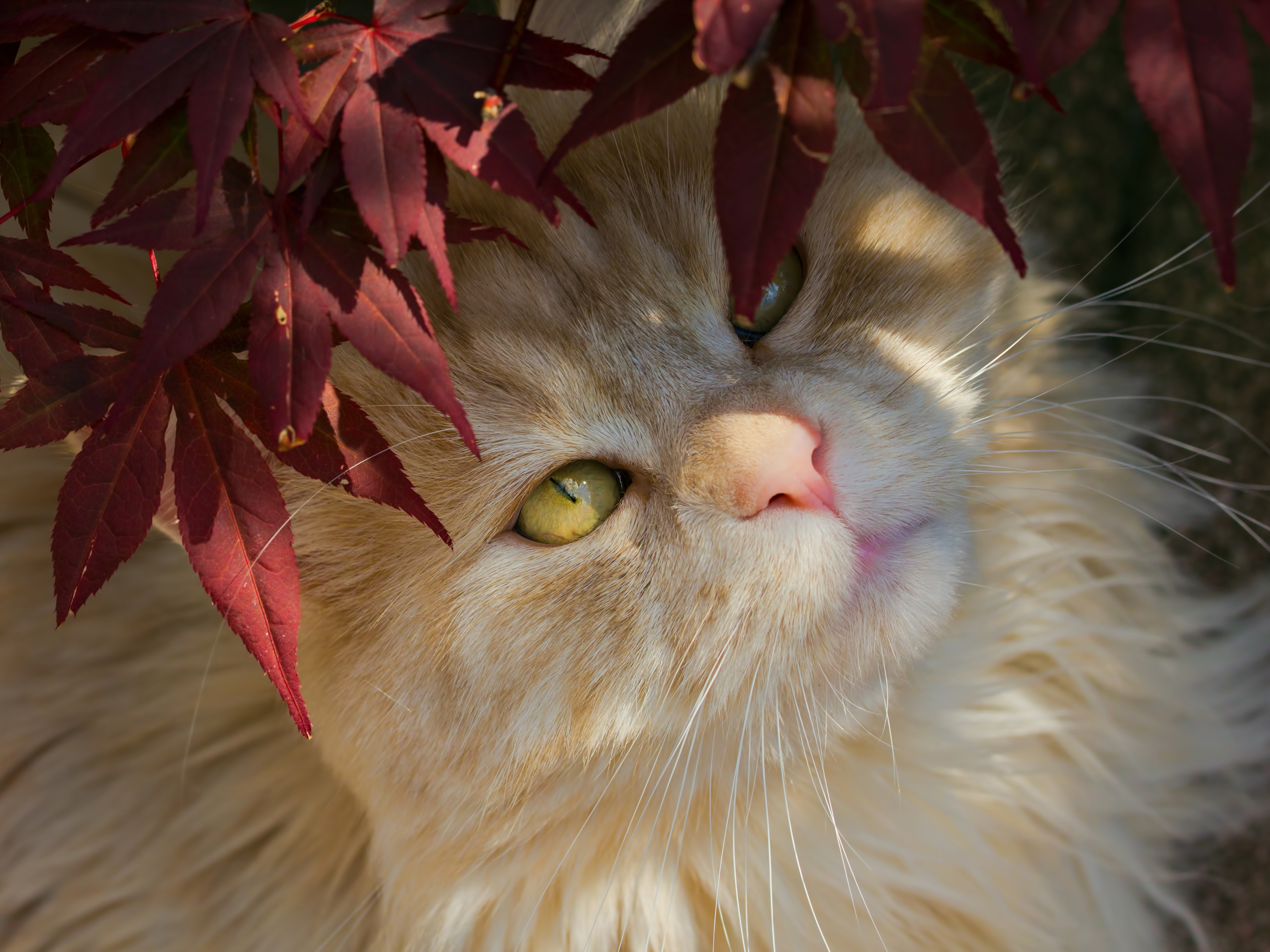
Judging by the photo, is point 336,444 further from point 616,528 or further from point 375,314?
point 616,528

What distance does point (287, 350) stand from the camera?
74cm

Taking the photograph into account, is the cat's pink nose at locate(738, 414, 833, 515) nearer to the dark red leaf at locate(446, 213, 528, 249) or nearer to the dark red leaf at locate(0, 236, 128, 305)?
the dark red leaf at locate(446, 213, 528, 249)

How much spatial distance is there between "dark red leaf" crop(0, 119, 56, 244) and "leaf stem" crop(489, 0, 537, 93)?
1.50 ft

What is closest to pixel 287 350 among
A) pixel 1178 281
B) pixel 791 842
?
pixel 791 842

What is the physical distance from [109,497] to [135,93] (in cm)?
32

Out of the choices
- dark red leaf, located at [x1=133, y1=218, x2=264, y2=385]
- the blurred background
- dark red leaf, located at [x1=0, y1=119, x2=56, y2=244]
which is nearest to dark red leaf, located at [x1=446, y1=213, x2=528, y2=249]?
dark red leaf, located at [x1=133, y1=218, x2=264, y2=385]

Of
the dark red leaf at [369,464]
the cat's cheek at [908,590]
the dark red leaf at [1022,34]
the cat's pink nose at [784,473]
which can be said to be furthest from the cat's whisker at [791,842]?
the dark red leaf at [1022,34]

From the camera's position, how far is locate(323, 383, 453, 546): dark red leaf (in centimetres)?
86

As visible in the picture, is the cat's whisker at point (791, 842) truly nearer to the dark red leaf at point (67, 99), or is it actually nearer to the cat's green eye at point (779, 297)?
the cat's green eye at point (779, 297)

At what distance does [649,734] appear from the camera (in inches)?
40.3

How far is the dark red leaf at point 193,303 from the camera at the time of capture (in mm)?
712

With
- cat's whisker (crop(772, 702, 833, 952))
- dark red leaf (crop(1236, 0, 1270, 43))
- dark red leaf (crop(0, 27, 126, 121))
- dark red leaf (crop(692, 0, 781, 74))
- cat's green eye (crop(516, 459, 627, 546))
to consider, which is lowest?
cat's whisker (crop(772, 702, 833, 952))

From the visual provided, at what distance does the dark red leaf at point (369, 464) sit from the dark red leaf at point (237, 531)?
2.8 inches

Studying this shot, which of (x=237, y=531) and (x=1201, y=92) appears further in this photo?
(x=237, y=531)
